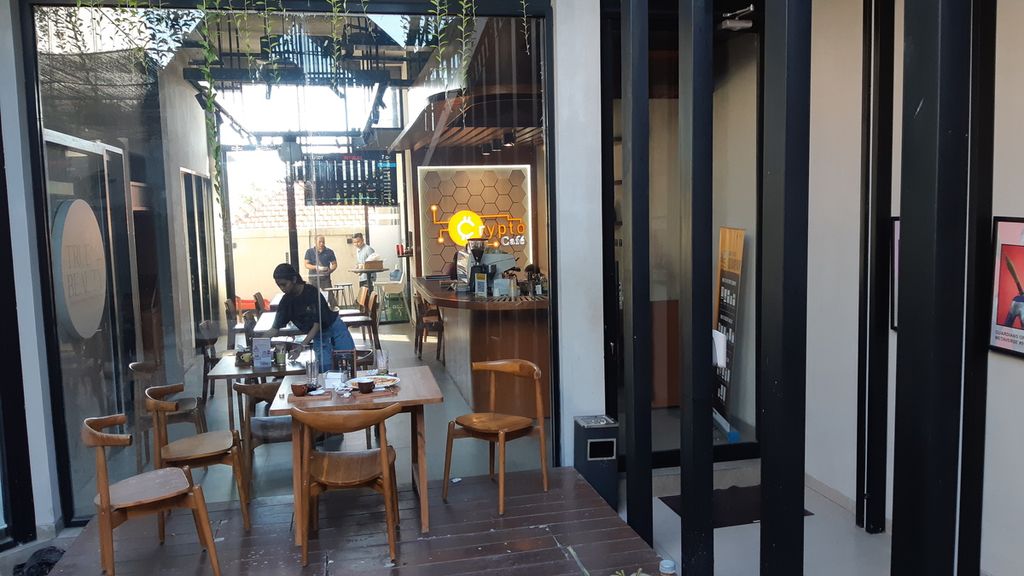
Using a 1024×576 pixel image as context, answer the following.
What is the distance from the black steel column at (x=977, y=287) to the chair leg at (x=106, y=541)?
3703 millimetres

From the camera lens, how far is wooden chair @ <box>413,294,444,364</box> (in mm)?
4609

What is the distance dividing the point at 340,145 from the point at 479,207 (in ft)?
2.97

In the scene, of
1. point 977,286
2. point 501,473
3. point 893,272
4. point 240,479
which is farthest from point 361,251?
point 977,286

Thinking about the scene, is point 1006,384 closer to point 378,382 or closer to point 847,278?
point 847,278

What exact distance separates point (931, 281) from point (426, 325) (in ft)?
11.0

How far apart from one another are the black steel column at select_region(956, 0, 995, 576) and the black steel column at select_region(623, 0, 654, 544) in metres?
1.37

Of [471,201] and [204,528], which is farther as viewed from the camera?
[471,201]

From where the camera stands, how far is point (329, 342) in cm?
446

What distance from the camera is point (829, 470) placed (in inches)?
183

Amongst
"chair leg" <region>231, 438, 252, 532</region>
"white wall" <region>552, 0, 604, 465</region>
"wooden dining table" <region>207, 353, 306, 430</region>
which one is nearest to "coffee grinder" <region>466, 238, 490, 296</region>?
"white wall" <region>552, 0, 604, 465</region>

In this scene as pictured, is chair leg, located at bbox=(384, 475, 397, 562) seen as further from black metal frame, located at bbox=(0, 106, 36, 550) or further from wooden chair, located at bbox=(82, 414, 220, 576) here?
black metal frame, located at bbox=(0, 106, 36, 550)

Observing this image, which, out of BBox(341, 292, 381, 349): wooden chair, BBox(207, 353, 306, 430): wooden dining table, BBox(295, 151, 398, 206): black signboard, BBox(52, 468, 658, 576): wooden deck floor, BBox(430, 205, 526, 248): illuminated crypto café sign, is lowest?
BBox(52, 468, 658, 576): wooden deck floor

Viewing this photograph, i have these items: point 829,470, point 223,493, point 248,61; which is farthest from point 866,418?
point 248,61

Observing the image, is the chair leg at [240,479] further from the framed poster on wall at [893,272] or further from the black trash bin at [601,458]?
the framed poster on wall at [893,272]
